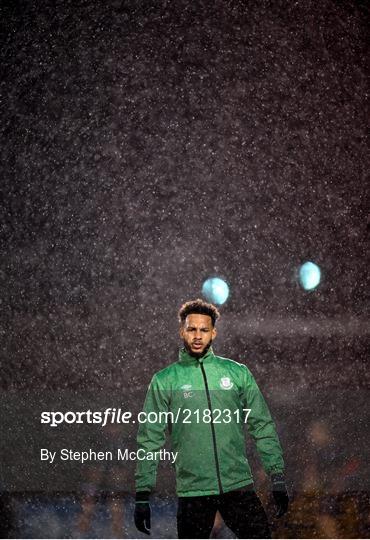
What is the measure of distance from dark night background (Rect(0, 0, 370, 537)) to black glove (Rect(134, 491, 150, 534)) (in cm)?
17

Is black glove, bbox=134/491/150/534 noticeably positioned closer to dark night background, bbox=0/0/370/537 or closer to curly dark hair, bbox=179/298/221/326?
dark night background, bbox=0/0/370/537

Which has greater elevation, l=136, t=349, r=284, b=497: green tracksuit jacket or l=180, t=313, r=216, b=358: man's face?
l=180, t=313, r=216, b=358: man's face

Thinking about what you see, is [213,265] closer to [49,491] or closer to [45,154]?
[45,154]

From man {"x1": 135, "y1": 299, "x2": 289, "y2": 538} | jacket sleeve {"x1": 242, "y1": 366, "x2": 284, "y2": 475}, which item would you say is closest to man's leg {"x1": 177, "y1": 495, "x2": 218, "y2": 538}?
man {"x1": 135, "y1": 299, "x2": 289, "y2": 538}

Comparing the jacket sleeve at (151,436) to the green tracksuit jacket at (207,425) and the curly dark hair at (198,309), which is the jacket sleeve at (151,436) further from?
the curly dark hair at (198,309)

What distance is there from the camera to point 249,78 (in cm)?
86

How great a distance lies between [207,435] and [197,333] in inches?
6.2

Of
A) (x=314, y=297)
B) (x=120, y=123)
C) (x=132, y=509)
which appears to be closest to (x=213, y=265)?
(x=314, y=297)

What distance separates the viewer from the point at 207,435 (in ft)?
2.52

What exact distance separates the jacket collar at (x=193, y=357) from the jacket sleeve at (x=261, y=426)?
0.21 feet

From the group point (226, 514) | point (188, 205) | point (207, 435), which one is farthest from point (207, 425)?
point (188, 205)

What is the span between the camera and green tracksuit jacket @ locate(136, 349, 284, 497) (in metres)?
0.75

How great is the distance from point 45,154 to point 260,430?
0.58 m

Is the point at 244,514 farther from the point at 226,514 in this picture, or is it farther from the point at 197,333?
the point at 197,333
